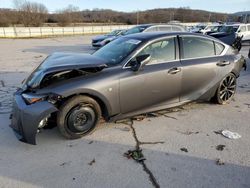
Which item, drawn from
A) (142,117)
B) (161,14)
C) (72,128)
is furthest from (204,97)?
(161,14)

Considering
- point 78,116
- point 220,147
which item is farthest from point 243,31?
point 78,116

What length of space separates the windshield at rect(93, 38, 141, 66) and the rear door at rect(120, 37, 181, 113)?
0.19 m

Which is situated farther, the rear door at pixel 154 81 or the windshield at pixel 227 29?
the windshield at pixel 227 29

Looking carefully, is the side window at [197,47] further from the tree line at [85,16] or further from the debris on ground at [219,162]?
the tree line at [85,16]

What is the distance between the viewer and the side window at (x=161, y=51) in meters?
4.07

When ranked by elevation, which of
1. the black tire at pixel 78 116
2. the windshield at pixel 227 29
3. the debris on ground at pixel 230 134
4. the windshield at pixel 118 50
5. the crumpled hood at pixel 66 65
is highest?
the windshield at pixel 227 29

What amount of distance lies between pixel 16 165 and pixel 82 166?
2.74ft

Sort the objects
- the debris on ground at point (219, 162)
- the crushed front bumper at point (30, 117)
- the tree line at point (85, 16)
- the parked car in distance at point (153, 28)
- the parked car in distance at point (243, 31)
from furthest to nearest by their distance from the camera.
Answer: the tree line at point (85, 16) < the parked car in distance at point (243, 31) < the parked car in distance at point (153, 28) < the crushed front bumper at point (30, 117) < the debris on ground at point (219, 162)

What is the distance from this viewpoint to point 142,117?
4434 millimetres

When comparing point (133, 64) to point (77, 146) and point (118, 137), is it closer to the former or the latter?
point (118, 137)

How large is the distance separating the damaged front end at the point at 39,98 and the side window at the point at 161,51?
0.87 m

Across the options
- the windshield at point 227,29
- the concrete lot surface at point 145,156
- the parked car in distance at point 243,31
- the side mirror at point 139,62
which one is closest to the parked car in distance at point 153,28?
the windshield at point 227,29

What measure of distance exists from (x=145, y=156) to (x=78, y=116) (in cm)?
116

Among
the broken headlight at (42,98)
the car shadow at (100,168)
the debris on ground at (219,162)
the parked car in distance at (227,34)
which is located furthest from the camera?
the parked car in distance at (227,34)
